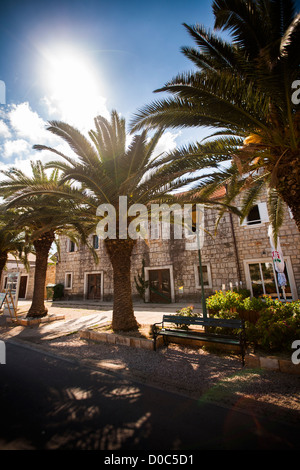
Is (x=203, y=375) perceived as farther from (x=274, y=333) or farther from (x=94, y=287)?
(x=94, y=287)

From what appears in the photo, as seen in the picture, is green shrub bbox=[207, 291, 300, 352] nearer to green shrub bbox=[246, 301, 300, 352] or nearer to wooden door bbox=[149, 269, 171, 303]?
green shrub bbox=[246, 301, 300, 352]

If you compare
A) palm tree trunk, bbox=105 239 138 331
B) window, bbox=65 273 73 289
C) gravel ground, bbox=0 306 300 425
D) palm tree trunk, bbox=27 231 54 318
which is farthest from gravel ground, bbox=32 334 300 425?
window, bbox=65 273 73 289

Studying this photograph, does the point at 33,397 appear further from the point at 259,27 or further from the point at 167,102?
the point at 259,27

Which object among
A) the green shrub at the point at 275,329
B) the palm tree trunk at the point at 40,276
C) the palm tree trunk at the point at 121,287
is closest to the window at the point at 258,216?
the green shrub at the point at 275,329

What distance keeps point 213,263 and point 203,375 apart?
32.2 ft

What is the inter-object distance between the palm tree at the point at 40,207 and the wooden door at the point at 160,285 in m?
7.14

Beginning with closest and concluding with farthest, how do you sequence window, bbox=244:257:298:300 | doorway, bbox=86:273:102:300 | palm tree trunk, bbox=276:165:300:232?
palm tree trunk, bbox=276:165:300:232, window, bbox=244:257:298:300, doorway, bbox=86:273:102:300

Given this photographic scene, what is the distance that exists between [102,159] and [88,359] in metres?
5.90

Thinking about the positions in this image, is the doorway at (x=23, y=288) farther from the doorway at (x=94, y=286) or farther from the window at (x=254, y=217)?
the window at (x=254, y=217)

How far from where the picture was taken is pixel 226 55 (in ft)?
14.2

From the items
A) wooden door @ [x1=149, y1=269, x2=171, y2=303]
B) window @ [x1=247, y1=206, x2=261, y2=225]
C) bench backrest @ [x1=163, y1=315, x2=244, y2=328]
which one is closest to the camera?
bench backrest @ [x1=163, y1=315, x2=244, y2=328]

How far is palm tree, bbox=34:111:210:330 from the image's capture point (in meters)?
5.95

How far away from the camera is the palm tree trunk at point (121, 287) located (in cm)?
664

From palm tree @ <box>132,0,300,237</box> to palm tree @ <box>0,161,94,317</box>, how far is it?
12.0ft
